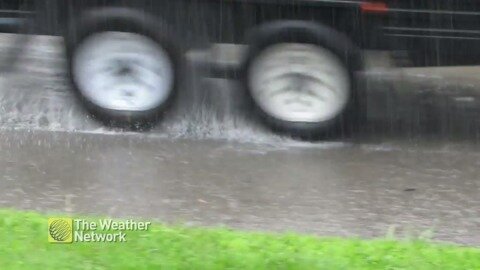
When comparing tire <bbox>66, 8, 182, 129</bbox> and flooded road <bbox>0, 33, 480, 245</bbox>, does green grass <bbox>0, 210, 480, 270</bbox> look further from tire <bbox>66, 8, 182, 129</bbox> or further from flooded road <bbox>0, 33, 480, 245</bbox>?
tire <bbox>66, 8, 182, 129</bbox>

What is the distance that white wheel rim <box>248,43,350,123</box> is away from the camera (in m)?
6.82

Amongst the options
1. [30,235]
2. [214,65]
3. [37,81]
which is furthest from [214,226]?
[37,81]

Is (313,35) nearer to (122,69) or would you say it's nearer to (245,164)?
(245,164)

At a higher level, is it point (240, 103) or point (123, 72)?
point (123, 72)

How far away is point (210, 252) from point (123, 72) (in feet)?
10.9

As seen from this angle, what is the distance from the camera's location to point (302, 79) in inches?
271

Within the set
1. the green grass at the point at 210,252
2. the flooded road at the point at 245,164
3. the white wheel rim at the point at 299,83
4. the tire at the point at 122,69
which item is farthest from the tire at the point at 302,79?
the green grass at the point at 210,252

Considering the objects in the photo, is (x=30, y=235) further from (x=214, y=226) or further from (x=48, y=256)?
(x=214, y=226)

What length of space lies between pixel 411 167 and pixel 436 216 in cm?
99

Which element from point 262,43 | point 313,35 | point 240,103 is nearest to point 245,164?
point 240,103

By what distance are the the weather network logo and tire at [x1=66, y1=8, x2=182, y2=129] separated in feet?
8.64

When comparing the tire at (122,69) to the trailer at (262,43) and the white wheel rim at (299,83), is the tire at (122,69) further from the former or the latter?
the white wheel rim at (299,83)

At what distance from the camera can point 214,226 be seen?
5141mm

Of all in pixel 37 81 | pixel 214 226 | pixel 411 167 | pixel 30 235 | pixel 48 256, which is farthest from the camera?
pixel 37 81
